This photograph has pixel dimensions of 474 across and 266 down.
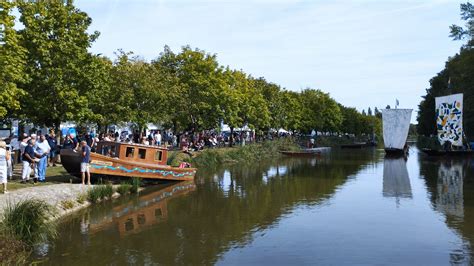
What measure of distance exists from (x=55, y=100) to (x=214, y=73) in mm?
24849

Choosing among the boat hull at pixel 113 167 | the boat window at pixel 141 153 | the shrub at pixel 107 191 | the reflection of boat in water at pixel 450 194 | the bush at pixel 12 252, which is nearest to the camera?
the bush at pixel 12 252

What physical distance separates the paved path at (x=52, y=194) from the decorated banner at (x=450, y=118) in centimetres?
4529

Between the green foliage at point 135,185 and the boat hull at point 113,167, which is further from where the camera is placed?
the green foliage at point 135,185

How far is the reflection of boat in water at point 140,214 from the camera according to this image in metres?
15.7

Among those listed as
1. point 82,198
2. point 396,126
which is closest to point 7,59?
point 82,198

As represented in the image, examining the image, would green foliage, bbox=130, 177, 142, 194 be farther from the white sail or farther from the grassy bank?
the white sail

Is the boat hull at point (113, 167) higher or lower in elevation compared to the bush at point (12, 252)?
higher

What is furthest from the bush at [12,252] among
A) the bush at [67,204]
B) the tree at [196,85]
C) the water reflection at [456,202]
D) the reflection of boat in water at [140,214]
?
the tree at [196,85]

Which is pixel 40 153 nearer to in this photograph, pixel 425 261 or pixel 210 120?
pixel 425 261

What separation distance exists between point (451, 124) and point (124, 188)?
43738 millimetres

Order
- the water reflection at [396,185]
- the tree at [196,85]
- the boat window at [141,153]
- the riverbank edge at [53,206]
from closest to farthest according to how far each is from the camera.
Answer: the riverbank edge at [53,206], the water reflection at [396,185], the boat window at [141,153], the tree at [196,85]

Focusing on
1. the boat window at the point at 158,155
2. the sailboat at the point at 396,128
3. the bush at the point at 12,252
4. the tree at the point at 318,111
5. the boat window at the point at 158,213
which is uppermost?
the tree at the point at 318,111

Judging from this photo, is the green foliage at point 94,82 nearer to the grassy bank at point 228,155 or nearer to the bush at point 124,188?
the grassy bank at point 228,155

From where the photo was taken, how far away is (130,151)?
2464cm
